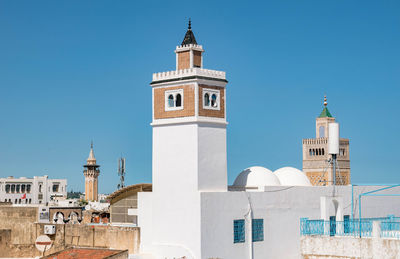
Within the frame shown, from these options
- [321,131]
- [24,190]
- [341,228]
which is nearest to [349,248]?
[341,228]

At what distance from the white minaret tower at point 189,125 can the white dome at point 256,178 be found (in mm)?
2349

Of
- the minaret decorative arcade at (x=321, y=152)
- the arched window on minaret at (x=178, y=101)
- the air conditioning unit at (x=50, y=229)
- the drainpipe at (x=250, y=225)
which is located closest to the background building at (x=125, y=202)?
the air conditioning unit at (x=50, y=229)

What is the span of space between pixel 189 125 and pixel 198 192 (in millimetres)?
3129

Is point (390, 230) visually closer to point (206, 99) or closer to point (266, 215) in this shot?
point (266, 215)

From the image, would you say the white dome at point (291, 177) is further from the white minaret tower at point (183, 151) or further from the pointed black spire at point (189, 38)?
the pointed black spire at point (189, 38)

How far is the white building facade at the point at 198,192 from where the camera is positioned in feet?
85.7

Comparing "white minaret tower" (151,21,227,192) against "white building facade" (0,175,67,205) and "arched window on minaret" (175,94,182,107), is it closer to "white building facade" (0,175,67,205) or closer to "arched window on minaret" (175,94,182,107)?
"arched window on minaret" (175,94,182,107)

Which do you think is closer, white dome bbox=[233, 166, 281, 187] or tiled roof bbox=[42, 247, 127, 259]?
tiled roof bbox=[42, 247, 127, 259]

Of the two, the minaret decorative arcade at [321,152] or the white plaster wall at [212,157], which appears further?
the minaret decorative arcade at [321,152]

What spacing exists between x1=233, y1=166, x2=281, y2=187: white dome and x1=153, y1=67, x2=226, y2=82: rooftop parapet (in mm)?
5129

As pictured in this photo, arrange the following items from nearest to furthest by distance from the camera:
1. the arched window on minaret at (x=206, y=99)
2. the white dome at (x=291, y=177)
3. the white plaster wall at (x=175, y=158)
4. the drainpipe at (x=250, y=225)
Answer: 1. the white plaster wall at (x=175, y=158)
2. the drainpipe at (x=250, y=225)
3. the arched window on minaret at (x=206, y=99)
4. the white dome at (x=291, y=177)

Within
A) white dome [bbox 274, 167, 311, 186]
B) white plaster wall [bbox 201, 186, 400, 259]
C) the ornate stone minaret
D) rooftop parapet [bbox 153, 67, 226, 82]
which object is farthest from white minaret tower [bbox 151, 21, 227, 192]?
the ornate stone minaret

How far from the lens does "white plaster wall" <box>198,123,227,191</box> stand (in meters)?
26.8

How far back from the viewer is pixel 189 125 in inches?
1065
